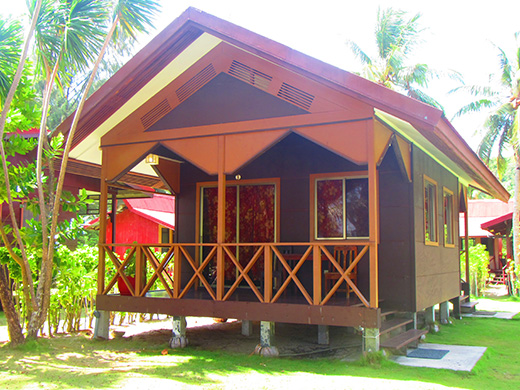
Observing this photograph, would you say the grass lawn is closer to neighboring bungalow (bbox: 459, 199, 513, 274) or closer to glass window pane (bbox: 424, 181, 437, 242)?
glass window pane (bbox: 424, 181, 437, 242)

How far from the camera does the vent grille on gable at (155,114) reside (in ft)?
27.8

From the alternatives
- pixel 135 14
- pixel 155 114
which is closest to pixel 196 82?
pixel 155 114

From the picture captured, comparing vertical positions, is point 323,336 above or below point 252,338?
above

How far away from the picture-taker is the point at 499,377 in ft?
21.1

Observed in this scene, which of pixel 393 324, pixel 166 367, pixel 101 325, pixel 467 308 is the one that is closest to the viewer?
pixel 166 367

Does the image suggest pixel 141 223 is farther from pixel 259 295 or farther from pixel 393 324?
pixel 393 324

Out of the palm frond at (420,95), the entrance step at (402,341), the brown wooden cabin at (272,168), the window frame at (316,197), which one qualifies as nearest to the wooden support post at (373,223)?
the brown wooden cabin at (272,168)

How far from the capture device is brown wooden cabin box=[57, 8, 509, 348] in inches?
280

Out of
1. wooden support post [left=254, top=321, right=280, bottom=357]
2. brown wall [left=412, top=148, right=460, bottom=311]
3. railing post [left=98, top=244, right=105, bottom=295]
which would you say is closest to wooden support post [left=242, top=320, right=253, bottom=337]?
wooden support post [left=254, top=321, right=280, bottom=357]

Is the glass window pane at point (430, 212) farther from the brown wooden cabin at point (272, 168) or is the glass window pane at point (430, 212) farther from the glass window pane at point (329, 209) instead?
the glass window pane at point (329, 209)

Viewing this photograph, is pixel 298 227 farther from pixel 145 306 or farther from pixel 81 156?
pixel 81 156

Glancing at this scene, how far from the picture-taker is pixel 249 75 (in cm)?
793

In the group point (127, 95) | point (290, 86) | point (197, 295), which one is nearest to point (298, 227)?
point (197, 295)

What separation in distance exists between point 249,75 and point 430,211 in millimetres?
4460
